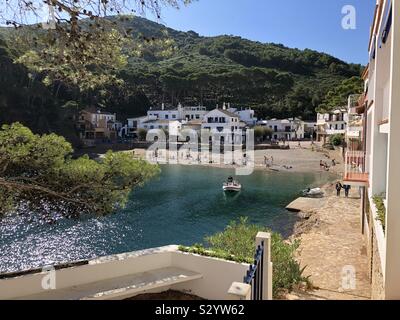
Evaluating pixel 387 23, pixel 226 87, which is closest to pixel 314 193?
pixel 387 23

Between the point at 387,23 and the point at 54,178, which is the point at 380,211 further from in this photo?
the point at 54,178

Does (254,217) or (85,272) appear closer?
(85,272)

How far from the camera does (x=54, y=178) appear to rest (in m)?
7.20

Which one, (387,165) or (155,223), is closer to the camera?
(387,165)

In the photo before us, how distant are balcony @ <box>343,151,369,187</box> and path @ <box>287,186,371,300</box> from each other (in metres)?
2.68

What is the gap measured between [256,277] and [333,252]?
11104mm

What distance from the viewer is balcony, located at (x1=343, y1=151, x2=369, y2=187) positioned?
1098 cm

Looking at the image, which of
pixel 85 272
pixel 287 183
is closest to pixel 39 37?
pixel 85 272

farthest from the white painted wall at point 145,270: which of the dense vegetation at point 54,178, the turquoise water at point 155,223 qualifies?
the turquoise water at point 155,223

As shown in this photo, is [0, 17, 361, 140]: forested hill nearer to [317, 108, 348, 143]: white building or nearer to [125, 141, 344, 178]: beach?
[317, 108, 348, 143]: white building

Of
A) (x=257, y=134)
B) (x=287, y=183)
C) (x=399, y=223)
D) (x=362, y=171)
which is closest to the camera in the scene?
(x=399, y=223)

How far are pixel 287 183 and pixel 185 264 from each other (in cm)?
2961

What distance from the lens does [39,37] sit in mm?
6340
